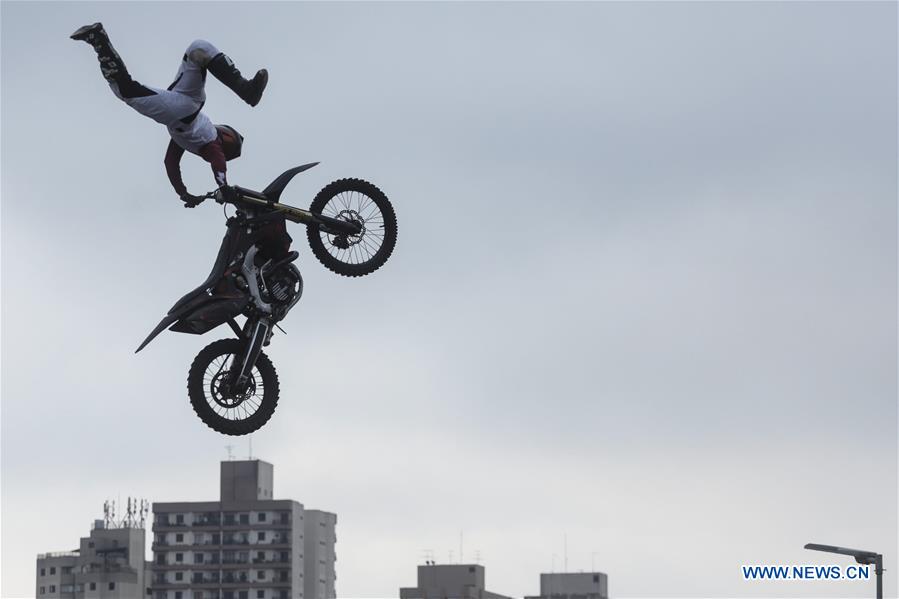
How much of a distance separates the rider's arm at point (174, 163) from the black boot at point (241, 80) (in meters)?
1.93

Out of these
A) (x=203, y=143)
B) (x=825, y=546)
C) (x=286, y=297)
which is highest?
(x=203, y=143)

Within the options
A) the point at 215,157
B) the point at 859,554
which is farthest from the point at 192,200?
the point at 859,554

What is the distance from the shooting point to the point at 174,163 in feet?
130

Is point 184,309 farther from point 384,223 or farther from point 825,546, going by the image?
point 825,546

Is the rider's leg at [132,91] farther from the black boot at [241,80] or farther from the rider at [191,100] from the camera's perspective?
the black boot at [241,80]

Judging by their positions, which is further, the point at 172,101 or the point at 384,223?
the point at 384,223

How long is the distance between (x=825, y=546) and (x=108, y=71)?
118ft

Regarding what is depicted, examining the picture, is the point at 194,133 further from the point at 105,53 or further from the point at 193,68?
the point at 105,53

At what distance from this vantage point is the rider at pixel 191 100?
124ft

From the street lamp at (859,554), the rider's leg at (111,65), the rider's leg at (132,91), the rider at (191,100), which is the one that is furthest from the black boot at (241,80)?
the street lamp at (859,554)

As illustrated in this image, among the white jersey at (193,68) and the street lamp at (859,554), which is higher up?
the white jersey at (193,68)

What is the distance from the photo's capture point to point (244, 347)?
37.6 m

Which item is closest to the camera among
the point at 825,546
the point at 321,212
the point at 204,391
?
the point at 204,391

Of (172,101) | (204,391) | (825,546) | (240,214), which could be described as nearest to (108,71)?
(172,101)
